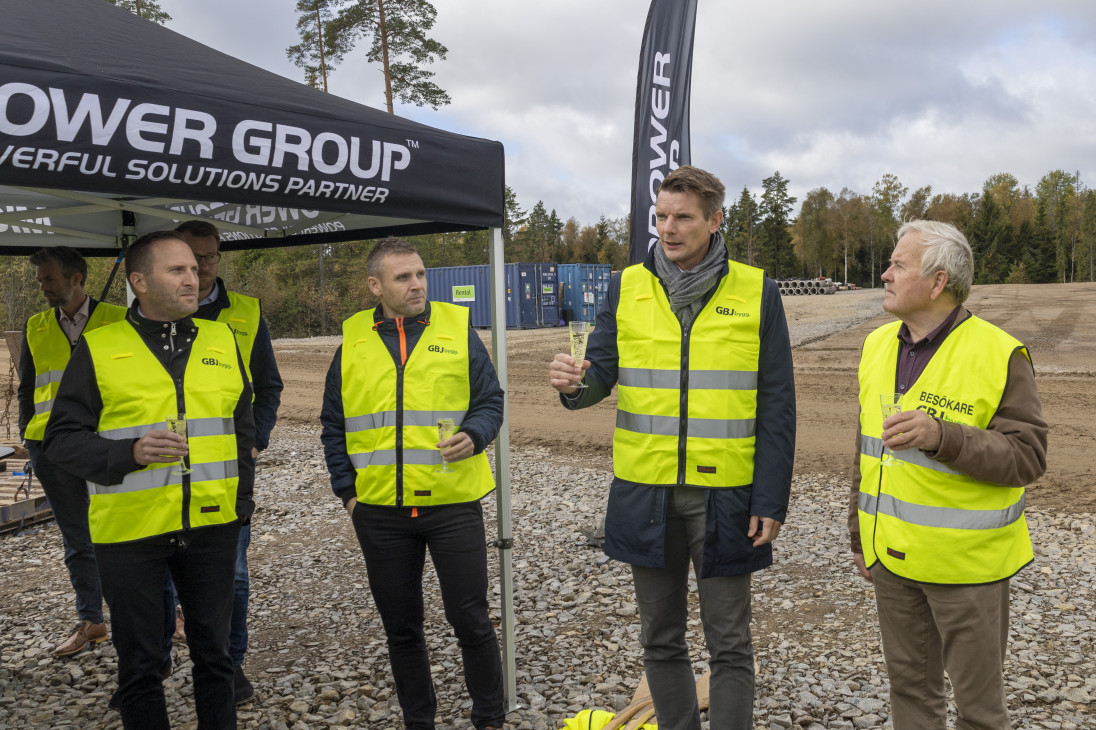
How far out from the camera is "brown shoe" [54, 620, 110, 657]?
4.30 m

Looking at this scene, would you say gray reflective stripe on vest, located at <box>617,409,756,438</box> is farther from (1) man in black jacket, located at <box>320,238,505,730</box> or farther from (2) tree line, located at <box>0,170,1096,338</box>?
(2) tree line, located at <box>0,170,1096,338</box>

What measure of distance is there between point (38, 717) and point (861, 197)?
102 meters

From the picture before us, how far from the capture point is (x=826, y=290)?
4944 cm

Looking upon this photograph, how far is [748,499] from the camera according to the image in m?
2.69

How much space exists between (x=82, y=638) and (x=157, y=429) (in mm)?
2417

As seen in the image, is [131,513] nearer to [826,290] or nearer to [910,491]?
[910,491]

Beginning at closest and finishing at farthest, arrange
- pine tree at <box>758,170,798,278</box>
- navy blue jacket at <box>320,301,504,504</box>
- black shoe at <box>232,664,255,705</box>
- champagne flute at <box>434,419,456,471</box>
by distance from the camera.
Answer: champagne flute at <box>434,419,456,471</box> < navy blue jacket at <box>320,301,504,504</box> < black shoe at <box>232,664,255,705</box> < pine tree at <box>758,170,798,278</box>

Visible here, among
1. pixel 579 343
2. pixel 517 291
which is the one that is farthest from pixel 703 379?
pixel 517 291

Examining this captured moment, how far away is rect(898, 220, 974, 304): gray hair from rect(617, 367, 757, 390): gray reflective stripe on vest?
639 millimetres

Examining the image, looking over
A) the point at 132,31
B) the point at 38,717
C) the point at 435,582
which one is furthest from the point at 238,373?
the point at 435,582

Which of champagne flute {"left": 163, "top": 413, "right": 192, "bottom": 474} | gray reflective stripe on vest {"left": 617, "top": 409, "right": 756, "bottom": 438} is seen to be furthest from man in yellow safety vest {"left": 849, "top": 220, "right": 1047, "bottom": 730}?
champagne flute {"left": 163, "top": 413, "right": 192, "bottom": 474}

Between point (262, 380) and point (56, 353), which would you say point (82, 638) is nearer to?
point (56, 353)

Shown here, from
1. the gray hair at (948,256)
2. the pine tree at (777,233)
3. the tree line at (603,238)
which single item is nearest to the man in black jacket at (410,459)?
the gray hair at (948,256)

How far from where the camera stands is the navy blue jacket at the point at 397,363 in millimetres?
3121
